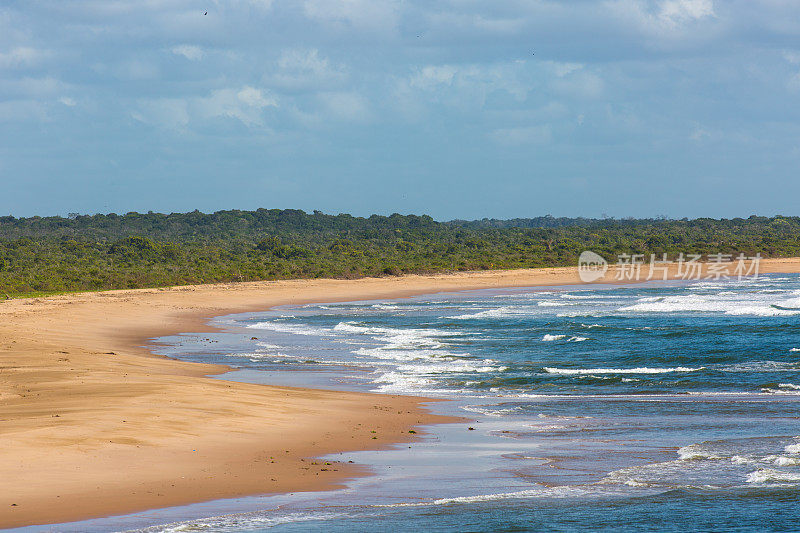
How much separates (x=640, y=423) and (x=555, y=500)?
576cm

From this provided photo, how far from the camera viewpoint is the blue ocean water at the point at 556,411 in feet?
32.3

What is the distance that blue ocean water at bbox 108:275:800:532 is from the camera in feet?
32.3

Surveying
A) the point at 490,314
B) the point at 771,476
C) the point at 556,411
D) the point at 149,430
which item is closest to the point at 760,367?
the point at 556,411

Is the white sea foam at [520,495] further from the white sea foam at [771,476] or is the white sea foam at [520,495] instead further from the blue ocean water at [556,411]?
the white sea foam at [771,476]

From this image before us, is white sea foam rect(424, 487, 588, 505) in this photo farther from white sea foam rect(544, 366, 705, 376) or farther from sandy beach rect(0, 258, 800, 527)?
white sea foam rect(544, 366, 705, 376)

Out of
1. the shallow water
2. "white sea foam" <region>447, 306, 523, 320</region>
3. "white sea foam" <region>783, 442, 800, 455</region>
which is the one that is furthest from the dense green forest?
"white sea foam" <region>783, 442, 800, 455</region>

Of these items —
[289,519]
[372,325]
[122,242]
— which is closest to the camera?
[289,519]

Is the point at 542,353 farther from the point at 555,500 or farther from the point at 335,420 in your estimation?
the point at 555,500

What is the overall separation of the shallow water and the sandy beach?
0.82 metres

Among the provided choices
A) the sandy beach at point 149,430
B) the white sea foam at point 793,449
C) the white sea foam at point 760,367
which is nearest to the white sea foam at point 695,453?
the white sea foam at point 793,449

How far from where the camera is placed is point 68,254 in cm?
7606

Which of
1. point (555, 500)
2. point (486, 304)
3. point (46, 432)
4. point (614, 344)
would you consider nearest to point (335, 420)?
point (46, 432)

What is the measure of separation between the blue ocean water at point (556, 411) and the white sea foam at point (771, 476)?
0.08 ft

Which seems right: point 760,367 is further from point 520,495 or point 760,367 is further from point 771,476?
point 520,495
